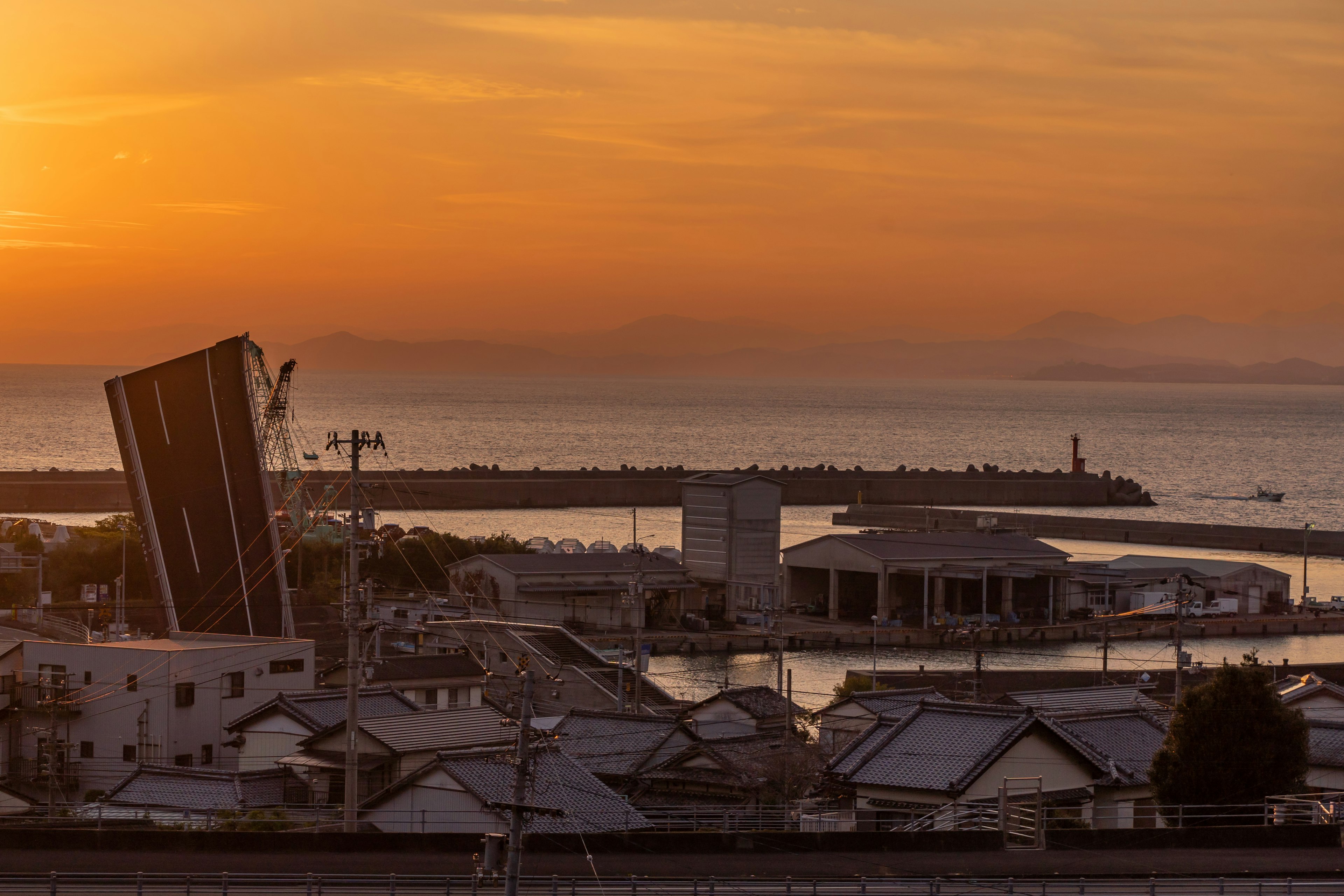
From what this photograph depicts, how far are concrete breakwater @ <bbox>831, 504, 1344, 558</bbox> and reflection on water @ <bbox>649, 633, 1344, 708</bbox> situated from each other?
1794cm

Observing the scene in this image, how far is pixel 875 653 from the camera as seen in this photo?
27.8 m

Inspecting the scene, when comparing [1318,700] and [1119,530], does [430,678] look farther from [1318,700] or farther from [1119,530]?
[1119,530]

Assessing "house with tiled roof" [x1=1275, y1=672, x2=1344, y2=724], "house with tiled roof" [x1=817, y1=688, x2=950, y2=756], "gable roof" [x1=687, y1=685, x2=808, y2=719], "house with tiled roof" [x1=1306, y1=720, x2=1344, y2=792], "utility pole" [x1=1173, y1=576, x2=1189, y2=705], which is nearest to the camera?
"house with tiled roof" [x1=1306, y1=720, x2=1344, y2=792]

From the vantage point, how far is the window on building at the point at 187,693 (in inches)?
623

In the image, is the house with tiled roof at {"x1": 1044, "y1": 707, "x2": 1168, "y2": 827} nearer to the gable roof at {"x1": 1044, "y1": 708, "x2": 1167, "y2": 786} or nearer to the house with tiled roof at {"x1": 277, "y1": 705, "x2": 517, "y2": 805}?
the gable roof at {"x1": 1044, "y1": 708, "x2": 1167, "y2": 786}

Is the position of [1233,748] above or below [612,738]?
above

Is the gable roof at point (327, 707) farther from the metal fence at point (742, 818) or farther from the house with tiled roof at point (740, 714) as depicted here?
the house with tiled roof at point (740, 714)

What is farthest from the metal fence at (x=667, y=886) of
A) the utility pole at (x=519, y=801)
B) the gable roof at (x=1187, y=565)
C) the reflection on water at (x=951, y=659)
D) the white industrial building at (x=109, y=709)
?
the gable roof at (x=1187, y=565)

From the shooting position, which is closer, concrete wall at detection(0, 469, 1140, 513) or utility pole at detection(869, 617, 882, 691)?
utility pole at detection(869, 617, 882, 691)

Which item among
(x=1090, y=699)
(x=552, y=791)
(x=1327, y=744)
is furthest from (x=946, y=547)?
(x=552, y=791)

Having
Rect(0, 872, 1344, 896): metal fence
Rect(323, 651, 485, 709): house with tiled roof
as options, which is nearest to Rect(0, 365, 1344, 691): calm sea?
Rect(323, 651, 485, 709): house with tiled roof

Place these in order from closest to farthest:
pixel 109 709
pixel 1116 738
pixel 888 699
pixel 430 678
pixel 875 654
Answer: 1. pixel 1116 738
2. pixel 109 709
3. pixel 888 699
4. pixel 430 678
5. pixel 875 654

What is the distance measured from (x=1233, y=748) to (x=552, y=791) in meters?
5.79

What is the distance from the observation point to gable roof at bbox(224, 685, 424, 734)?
46.8 ft
